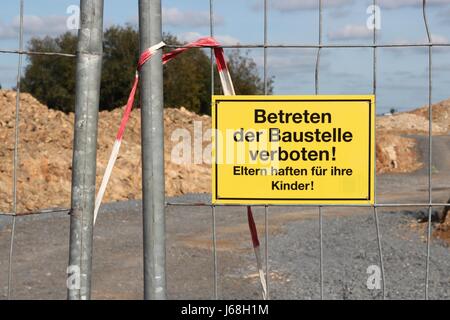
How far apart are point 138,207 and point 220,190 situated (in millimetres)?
15382

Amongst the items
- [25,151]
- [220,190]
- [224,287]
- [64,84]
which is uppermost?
[64,84]

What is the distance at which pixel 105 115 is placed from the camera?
28609 millimetres

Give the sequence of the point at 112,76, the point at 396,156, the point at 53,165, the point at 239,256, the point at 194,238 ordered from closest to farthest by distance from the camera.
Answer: the point at 239,256
the point at 194,238
the point at 53,165
the point at 396,156
the point at 112,76

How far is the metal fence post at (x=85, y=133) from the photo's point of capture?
314cm

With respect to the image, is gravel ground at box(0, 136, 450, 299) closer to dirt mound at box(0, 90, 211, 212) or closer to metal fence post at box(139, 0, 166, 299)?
dirt mound at box(0, 90, 211, 212)

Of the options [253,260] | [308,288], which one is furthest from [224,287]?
[253,260]

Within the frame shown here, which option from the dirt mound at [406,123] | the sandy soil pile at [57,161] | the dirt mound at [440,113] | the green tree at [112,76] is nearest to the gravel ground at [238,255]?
the sandy soil pile at [57,161]

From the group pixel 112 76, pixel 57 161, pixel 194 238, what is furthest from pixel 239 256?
pixel 112 76

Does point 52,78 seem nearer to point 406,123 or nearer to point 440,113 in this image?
point 406,123

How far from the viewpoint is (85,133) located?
3137 millimetres

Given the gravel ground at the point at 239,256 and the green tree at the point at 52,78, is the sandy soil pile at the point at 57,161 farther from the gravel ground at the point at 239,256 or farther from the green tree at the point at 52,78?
the green tree at the point at 52,78

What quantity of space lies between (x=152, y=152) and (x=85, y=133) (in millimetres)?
→ 257
